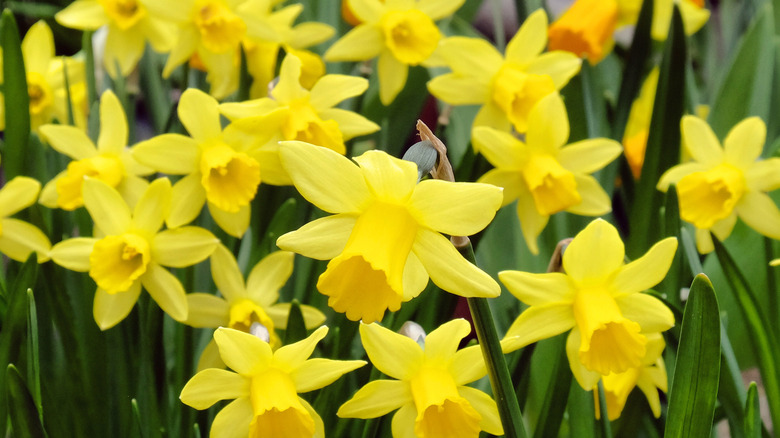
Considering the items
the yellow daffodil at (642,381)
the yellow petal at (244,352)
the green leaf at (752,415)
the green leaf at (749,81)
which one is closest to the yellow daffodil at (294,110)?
the yellow petal at (244,352)

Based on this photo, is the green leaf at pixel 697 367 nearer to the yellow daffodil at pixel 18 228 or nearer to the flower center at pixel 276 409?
the flower center at pixel 276 409

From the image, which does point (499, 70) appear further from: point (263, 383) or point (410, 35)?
point (263, 383)

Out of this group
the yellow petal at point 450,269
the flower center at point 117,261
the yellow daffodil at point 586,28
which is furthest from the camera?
the yellow daffodil at point 586,28

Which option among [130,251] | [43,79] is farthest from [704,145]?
[43,79]

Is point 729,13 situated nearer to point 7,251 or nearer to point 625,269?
point 625,269

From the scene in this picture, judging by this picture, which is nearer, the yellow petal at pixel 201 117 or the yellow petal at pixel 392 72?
the yellow petal at pixel 201 117
